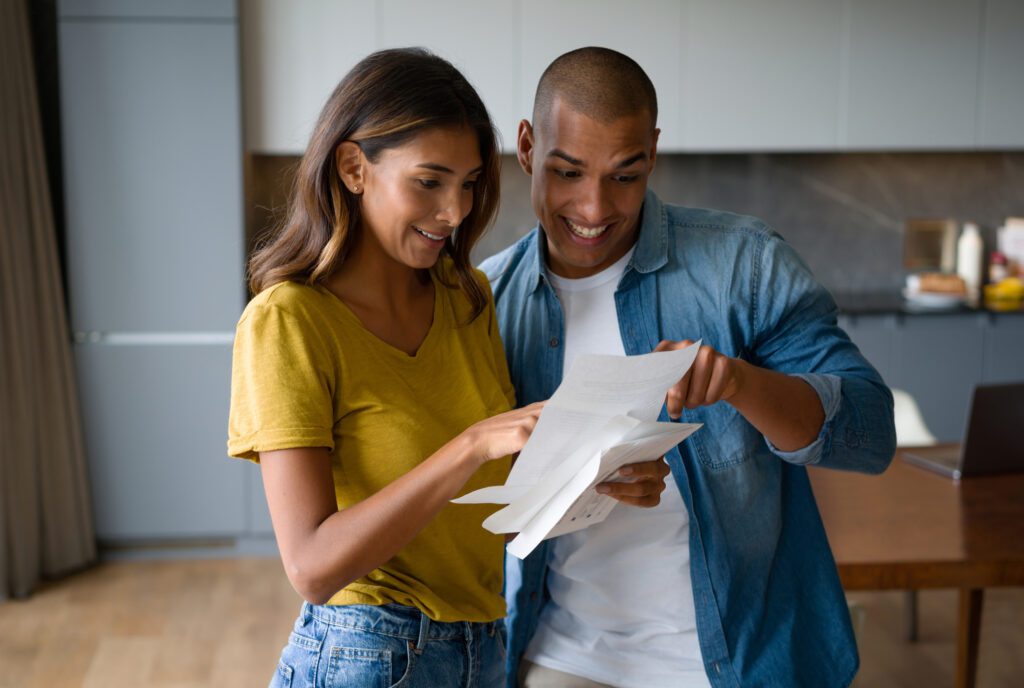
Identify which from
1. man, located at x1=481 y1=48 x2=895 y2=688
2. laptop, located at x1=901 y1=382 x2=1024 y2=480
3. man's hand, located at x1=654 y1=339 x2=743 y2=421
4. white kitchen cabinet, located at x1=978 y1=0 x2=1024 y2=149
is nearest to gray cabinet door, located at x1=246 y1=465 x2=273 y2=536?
laptop, located at x1=901 y1=382 x2=1024 y2=480

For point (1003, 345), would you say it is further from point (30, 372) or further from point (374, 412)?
point (374, 412)

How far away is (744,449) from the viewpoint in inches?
64.7

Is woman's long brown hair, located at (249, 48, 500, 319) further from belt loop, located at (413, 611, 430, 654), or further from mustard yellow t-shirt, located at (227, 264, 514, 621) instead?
belt loop, located at (413, 611, 430, 654)

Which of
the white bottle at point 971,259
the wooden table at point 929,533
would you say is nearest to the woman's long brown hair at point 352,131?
the wooden table at point 929,533

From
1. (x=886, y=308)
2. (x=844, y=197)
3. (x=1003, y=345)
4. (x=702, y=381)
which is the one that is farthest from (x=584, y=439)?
(x=844, y=197)

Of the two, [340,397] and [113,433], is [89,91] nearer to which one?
[113,433]

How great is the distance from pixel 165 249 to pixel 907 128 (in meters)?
3.35

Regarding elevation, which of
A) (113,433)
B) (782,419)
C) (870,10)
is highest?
(870,10)

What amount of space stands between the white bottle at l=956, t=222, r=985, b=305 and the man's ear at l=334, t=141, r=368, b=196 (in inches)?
175

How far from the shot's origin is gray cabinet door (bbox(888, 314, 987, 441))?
4805mm

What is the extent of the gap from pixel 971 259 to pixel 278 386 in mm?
4717

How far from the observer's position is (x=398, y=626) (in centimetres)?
133

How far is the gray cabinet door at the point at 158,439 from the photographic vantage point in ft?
14.4

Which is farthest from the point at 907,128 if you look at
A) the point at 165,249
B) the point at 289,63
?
the point at 165,249
